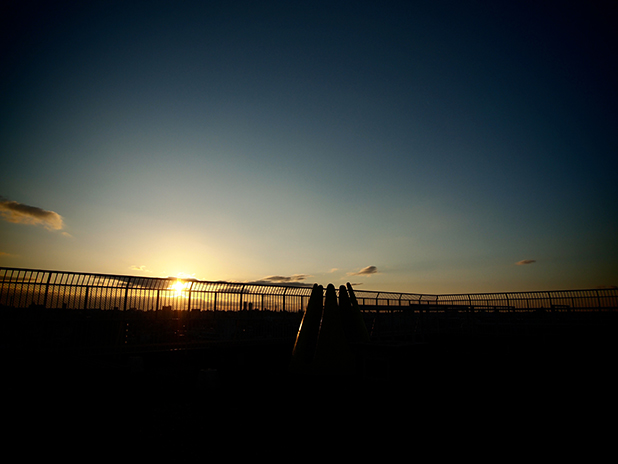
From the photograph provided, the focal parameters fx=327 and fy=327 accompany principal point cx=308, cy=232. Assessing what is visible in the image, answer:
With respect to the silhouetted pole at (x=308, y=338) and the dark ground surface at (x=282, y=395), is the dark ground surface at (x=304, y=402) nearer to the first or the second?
the dark ground surface at (x=282, y=395)

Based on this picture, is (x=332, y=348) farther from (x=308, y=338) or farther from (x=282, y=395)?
(x=282, y=395)

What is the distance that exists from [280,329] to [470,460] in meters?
10.2

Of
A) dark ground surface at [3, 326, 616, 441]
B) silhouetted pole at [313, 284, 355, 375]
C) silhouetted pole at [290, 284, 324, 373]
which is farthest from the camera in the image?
silhouetted pole at [290, 284, 324, 373]

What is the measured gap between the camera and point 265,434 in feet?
15.0

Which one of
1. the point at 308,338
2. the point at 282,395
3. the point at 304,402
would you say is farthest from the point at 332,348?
the point at 304,402

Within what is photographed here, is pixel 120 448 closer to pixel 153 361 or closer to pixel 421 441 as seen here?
pixel 421 441

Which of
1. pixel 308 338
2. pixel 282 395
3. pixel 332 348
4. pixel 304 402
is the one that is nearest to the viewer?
pixel 304 402

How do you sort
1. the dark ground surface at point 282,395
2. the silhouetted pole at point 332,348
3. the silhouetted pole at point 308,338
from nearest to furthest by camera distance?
the dark ground surface at point 282,395
the silhouetted pole at point 332,348
the silhouetted pole at point 308,338

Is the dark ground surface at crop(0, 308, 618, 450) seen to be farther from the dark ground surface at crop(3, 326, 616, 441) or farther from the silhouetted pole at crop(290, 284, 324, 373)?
the silhouetted pole at crop(290, 284, 324, 373)

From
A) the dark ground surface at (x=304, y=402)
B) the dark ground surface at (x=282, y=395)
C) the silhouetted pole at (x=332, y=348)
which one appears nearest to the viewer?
the dark ground surface at (x=304, y=402)

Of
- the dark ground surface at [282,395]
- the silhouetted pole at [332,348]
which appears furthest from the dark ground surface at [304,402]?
the silhouetted pole at [332,348]

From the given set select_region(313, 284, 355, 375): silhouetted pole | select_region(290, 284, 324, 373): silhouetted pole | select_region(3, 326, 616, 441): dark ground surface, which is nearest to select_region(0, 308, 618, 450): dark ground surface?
select_region(3, 326, 616, 441): dark ground surface

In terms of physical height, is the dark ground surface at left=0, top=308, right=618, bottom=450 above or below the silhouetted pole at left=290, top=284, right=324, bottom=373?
below

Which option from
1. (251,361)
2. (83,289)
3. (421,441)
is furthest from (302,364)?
(83,289)
